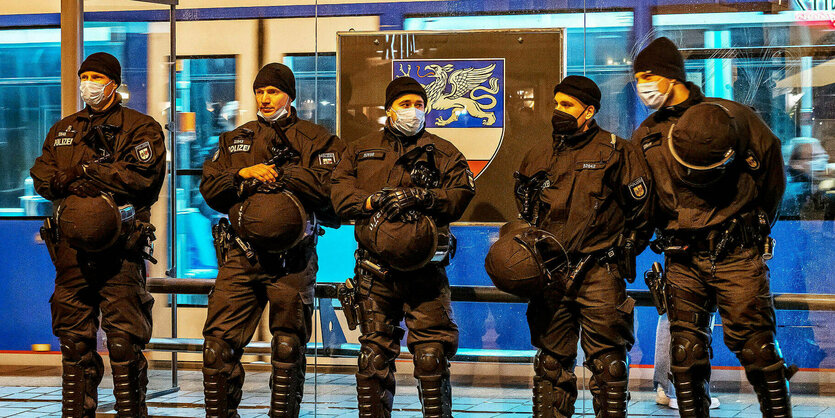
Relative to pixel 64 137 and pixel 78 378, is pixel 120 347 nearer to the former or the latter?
pixel 78 378

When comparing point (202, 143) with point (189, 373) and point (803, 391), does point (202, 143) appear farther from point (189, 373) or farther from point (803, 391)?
point (803, 391)

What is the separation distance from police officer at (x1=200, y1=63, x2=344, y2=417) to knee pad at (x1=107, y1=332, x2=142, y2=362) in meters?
0.46

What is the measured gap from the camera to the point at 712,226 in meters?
4.36

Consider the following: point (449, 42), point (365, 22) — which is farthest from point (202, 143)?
point (449, 42)

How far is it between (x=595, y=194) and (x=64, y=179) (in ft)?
9.34

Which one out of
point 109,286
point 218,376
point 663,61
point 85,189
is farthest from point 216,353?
point 663,61

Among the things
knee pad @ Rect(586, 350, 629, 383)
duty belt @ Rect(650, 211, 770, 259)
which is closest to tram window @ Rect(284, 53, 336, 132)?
knee pad @ Rect(586, 350, 629, 383)

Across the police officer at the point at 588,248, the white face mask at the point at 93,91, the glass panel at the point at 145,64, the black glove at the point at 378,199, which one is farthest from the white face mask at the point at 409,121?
the glass panel at the point at 145,64

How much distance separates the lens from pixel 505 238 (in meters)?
4.49

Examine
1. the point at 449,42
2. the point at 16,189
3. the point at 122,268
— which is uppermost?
the point at 449,42

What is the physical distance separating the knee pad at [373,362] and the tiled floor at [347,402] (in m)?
1.16

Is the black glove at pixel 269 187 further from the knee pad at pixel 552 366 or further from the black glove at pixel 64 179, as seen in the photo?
the knee pad at pixel 552 366

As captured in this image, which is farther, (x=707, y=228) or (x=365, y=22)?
(x=365, y=22)

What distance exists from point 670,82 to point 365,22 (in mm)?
2271
